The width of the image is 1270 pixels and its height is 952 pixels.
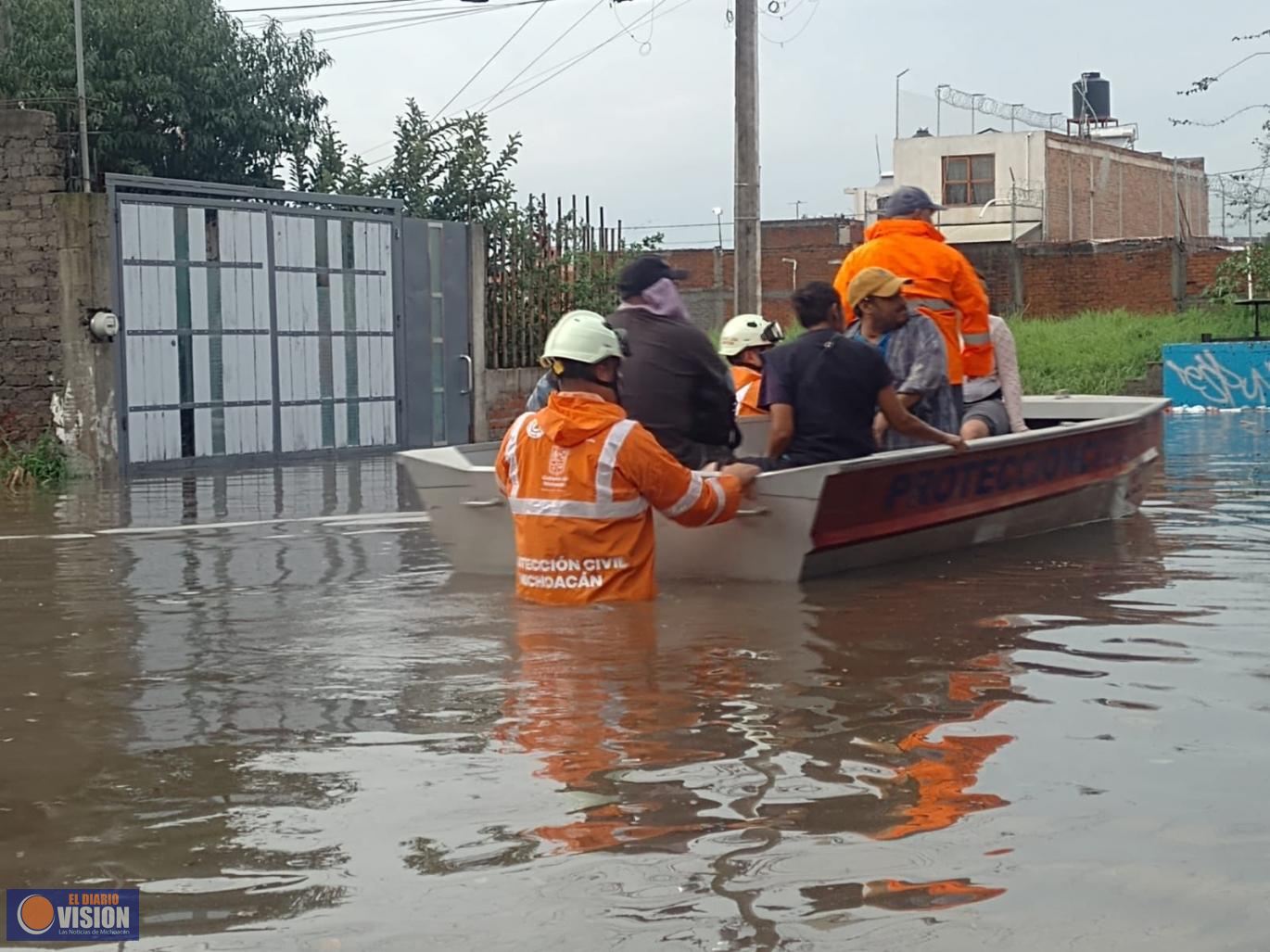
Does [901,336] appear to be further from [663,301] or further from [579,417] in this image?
[579,417]

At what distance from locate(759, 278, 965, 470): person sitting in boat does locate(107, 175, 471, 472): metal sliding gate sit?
9919 mm

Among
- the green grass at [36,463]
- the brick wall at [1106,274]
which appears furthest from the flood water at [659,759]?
the brick wall at [1106,274]

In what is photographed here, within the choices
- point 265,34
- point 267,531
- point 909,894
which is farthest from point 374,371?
point 909,894

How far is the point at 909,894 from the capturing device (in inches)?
154

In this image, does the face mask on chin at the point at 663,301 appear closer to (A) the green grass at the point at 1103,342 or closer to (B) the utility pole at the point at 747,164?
(B) the utility pole at the point at 747,164

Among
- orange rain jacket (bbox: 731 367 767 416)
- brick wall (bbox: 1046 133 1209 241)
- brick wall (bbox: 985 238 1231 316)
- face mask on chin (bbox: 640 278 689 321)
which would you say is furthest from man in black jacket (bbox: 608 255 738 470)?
brick wall (bbox: 1046 133 1209 241)

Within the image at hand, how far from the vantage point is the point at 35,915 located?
3885mm

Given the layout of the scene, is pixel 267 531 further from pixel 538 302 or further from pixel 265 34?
pixel 265 34

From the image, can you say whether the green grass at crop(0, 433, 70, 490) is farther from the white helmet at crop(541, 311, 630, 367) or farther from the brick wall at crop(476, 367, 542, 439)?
the white helmet at crop(541, 311, 630, 367)

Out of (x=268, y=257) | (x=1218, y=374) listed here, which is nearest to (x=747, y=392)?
(x=268, y=257)

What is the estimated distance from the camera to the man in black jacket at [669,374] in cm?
872

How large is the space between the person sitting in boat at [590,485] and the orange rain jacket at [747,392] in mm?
3256

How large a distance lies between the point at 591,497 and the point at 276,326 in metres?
12.0

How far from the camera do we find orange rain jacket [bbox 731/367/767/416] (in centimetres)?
1125
